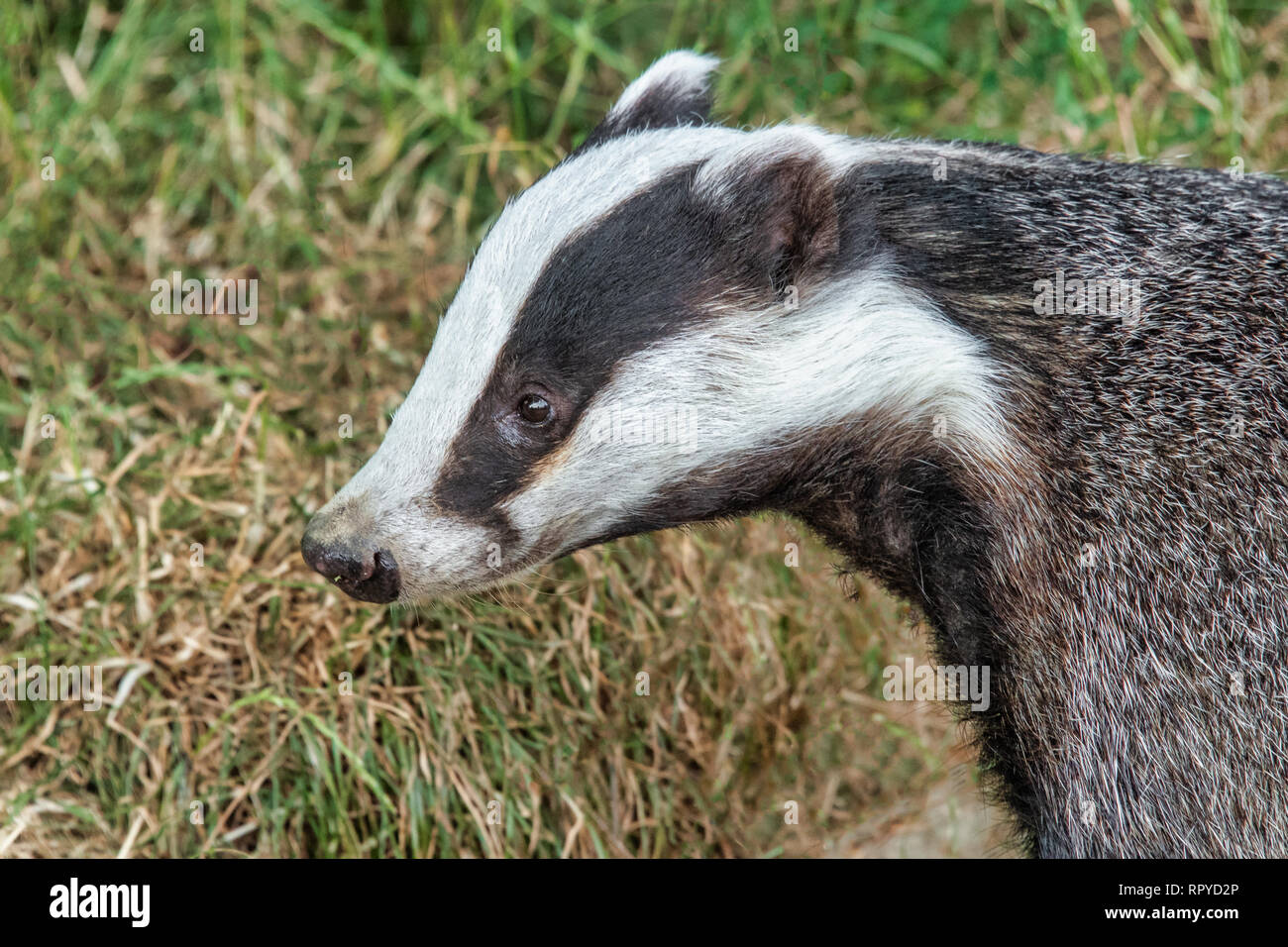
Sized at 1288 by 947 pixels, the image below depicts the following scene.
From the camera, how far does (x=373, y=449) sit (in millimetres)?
4562

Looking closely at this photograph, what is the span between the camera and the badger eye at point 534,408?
301 cm

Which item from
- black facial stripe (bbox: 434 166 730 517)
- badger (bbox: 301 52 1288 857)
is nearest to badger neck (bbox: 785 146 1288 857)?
badger (bbox: 301 52 1288 857)

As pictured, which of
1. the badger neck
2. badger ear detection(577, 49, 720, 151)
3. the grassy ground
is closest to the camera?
the badger neck

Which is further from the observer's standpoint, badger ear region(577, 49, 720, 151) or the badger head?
badger ear region(577, 49, 720, 151)

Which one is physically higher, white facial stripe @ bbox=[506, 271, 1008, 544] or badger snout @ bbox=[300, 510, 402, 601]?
white facial stripe @ bbox=[506, 271, 1008, 544]

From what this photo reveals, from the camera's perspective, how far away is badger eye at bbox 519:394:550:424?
301 centimetres

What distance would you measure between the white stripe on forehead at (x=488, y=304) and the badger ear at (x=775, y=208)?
0.42ft

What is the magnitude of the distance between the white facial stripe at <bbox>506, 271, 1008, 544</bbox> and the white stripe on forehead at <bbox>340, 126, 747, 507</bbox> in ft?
0.78

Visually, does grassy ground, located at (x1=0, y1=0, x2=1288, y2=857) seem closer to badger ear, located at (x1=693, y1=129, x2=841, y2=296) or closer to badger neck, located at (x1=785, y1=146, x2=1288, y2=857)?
badger neck, located at (x1=785, y1=146, x2=1288, y2=857)

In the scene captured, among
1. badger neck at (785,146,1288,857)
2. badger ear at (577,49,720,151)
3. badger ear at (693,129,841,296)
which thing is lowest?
badger neck at (785,146,1288,857)

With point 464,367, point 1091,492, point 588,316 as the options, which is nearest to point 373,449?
point 464,367

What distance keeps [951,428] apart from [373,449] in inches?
85.2

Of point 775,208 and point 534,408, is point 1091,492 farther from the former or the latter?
point 534,408

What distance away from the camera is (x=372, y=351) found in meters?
4.88
